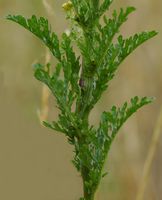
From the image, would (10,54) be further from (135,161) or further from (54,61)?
(135,161)

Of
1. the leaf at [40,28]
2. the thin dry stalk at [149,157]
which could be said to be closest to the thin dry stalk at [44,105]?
the thin dry stalk at [149,157]

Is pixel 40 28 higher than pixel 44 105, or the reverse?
pixel 44 105

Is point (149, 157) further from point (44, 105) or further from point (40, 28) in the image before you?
point (40, 28)

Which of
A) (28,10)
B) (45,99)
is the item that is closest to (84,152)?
(45,99)

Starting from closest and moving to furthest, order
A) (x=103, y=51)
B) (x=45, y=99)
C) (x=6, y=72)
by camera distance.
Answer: (x=103, y=51) → (x=45, y=99) → (x=6, y=72)

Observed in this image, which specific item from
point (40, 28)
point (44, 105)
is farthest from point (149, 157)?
point (40, 28)

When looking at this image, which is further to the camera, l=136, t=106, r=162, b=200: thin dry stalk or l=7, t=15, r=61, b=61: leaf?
l=136, t=106, r=162, b=200: thin dry stalk

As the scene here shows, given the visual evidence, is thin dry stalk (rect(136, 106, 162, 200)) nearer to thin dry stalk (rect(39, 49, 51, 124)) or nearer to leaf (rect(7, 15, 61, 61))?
thin dry stalk (rect(39, 49, 51, 124))

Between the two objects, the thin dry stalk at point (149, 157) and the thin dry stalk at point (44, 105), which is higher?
the thin dry stalk at point (44, 105)

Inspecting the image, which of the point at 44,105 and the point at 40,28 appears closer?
the point at 40,28

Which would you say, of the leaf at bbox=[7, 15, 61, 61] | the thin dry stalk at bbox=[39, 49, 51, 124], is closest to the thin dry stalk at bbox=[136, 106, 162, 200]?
the thin dry stalk at bbox=[39, 49, 51, 124]

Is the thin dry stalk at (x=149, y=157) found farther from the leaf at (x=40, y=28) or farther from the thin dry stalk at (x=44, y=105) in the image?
the leaf at (x=40, y=28)
